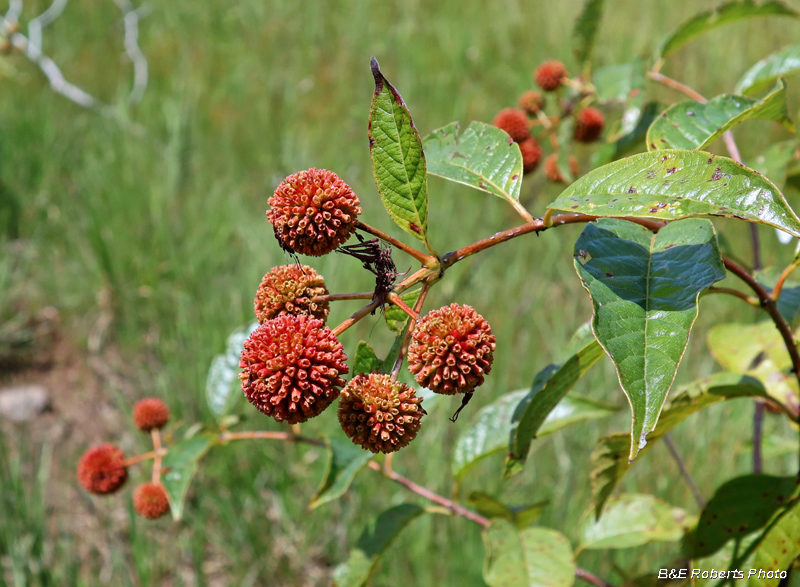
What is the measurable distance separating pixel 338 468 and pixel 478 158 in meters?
0.73

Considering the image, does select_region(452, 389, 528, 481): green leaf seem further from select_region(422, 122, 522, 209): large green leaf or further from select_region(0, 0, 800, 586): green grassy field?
select_region(0, 0, 800, 586): green grassy field

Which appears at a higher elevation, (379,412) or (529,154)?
→ (529,154)

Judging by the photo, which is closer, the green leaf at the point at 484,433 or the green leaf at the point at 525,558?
the green leaf at the point at 525,558

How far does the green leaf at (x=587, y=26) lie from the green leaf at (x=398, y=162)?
37.5 inches

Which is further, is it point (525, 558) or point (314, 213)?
point (525, 558)

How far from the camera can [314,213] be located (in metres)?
0.89

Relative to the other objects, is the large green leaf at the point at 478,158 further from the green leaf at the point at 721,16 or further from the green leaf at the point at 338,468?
the green leaf at the point at 721,16

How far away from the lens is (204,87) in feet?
17.6

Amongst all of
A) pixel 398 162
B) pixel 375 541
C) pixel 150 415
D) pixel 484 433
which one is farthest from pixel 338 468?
pixel 398 162

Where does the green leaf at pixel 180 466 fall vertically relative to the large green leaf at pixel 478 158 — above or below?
below

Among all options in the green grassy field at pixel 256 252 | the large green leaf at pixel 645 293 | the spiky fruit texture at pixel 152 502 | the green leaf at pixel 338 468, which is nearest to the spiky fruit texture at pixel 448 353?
the large green leaf at pixel 645 293

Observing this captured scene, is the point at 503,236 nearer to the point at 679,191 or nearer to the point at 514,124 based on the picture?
the point at 679,191

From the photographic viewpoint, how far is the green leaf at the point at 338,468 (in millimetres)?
1372

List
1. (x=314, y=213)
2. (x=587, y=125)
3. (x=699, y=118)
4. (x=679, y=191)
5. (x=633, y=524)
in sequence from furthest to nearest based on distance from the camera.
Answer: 1. (x=587, y=125)
2. (x=633, y=524)
3. (x=699, y=118)
4. (x=314, y=213)
5. (x=679, y=191)
